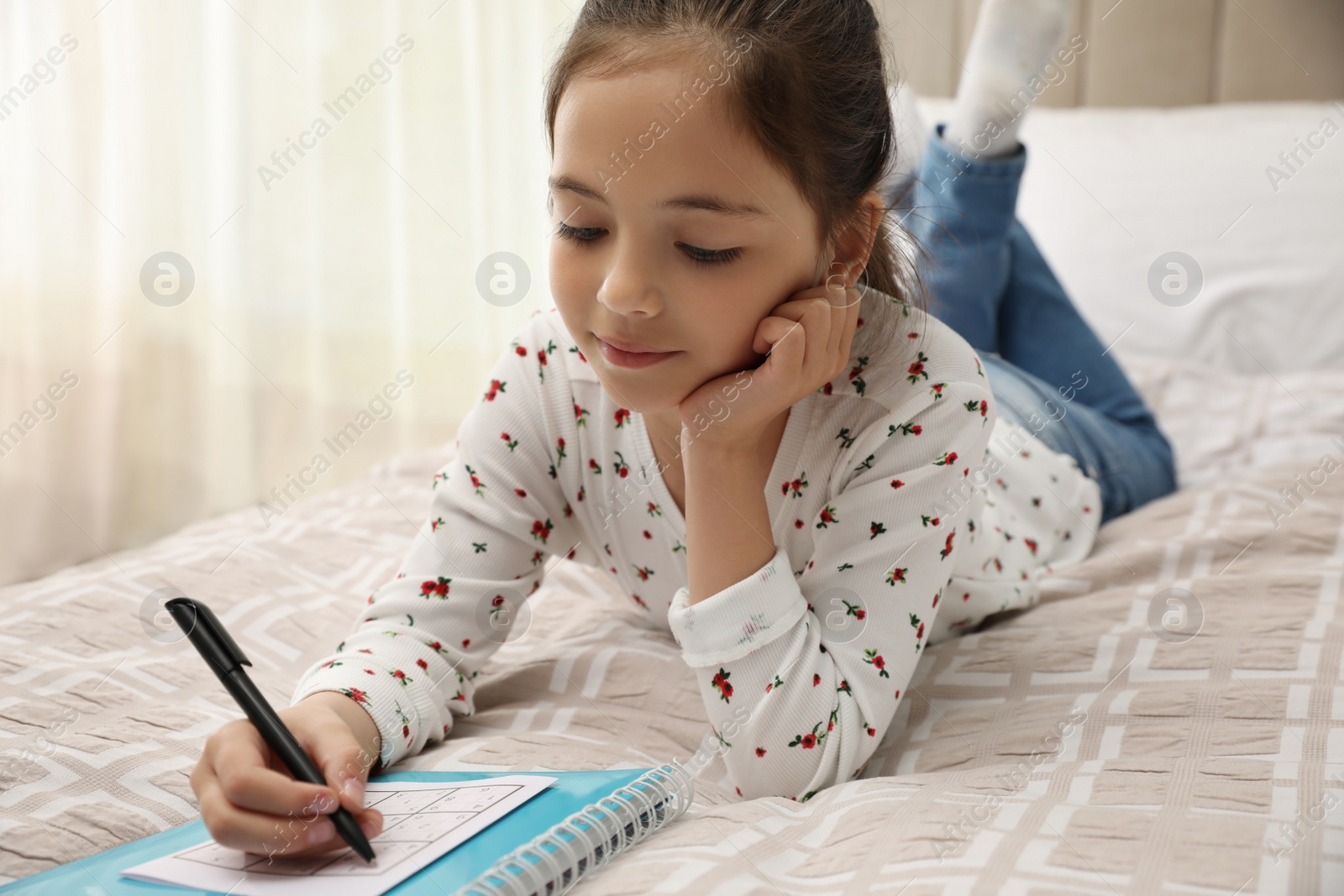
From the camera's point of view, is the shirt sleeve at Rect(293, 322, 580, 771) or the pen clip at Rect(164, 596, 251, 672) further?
the shirt sleeve at Rect(293, 322, 580, 771)

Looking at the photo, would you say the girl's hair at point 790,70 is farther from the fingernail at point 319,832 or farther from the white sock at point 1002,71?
the white sock at point 1002,71

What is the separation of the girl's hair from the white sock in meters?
0.70

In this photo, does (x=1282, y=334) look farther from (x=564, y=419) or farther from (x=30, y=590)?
(x=30, y=590)

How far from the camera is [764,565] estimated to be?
2.47ft

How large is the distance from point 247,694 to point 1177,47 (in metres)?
2.21

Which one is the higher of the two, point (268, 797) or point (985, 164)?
point (985, 164)

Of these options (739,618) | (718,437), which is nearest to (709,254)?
(718,437)

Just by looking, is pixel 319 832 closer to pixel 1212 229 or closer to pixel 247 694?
pixel 247 694

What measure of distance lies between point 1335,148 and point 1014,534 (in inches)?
45.5

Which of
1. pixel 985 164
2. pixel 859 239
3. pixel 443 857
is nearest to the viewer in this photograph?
pixel 443 857

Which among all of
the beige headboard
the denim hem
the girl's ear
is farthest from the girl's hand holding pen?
the beige headboard

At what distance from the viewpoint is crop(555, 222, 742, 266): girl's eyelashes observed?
0.70 metres

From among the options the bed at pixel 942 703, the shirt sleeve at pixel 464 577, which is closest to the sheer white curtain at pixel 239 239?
the bed at pixel 942 703

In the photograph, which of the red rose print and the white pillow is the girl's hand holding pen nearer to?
the red rose print
